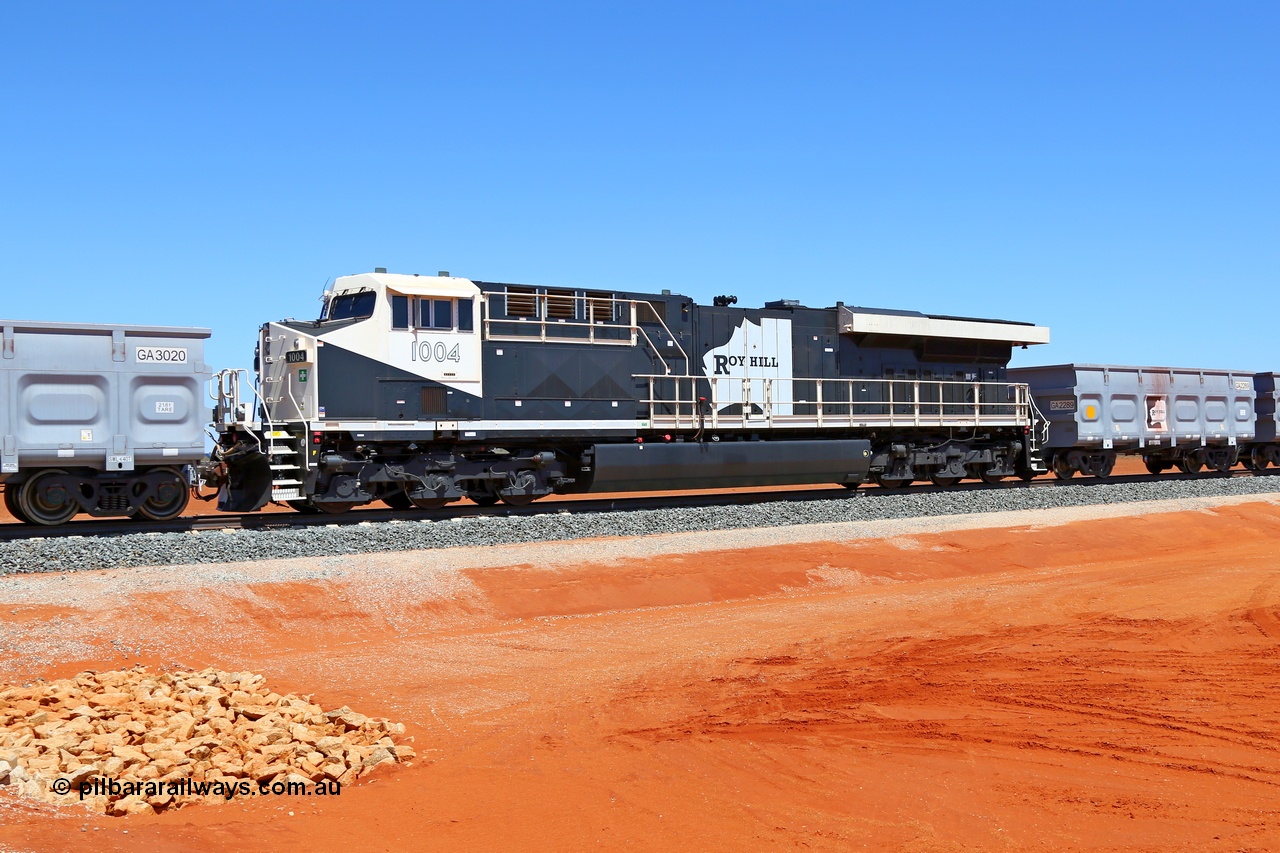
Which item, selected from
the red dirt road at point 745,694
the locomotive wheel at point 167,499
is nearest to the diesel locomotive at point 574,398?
the locomotive wheel at point 167,499

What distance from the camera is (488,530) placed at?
15523 mm

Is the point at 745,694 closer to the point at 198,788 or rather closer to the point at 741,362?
the point at 198,788

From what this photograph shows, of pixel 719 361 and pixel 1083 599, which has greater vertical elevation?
pixel 719 361

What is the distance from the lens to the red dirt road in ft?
19.9

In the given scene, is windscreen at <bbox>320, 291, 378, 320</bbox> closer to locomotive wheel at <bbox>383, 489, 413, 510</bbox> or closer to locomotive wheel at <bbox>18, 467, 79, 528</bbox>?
locomotive wheel at <bbox>383, 489, 413, 510</bbox>

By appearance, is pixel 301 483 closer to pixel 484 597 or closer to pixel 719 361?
pixel 484 597

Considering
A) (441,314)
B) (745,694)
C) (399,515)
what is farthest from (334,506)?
(745,694)

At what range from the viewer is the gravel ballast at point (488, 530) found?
13.0 m

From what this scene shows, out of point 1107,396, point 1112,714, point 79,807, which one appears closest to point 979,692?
point 1112,714

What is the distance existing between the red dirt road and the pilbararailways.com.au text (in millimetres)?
186

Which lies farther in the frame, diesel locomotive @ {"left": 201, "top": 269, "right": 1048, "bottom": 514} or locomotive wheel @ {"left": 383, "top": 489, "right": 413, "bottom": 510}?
locomotive wheel @ {"left": 383, "top": 489, "right": 413, "bottom": 510}

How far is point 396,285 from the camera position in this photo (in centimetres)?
1636

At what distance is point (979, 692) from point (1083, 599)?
472 centimetres

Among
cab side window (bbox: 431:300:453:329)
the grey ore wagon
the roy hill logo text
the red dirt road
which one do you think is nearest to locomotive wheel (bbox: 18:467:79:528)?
the grey ore wagon
